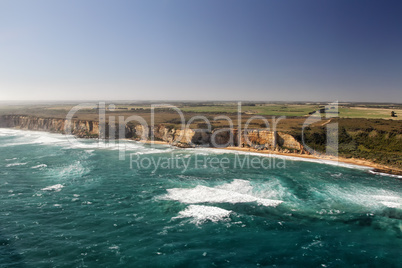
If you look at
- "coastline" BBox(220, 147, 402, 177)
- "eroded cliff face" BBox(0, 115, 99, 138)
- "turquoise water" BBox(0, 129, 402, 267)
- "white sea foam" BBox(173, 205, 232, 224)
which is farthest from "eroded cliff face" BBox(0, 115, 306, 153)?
"white sea foam" BBox(173, 205, 232, 224)

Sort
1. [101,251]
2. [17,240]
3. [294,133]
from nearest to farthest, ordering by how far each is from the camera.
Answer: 1. [101,251]
2. [17,240]
3. [294,133]

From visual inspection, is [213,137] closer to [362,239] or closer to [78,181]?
[78,181]

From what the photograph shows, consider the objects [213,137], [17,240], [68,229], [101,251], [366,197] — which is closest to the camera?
[101,251]

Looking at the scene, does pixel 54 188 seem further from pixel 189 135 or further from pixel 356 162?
pixel 356 162

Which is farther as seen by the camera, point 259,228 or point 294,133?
point 294,133

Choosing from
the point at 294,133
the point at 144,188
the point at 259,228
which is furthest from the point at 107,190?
the point at 294,133

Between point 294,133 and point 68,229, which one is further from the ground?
point 294,133
